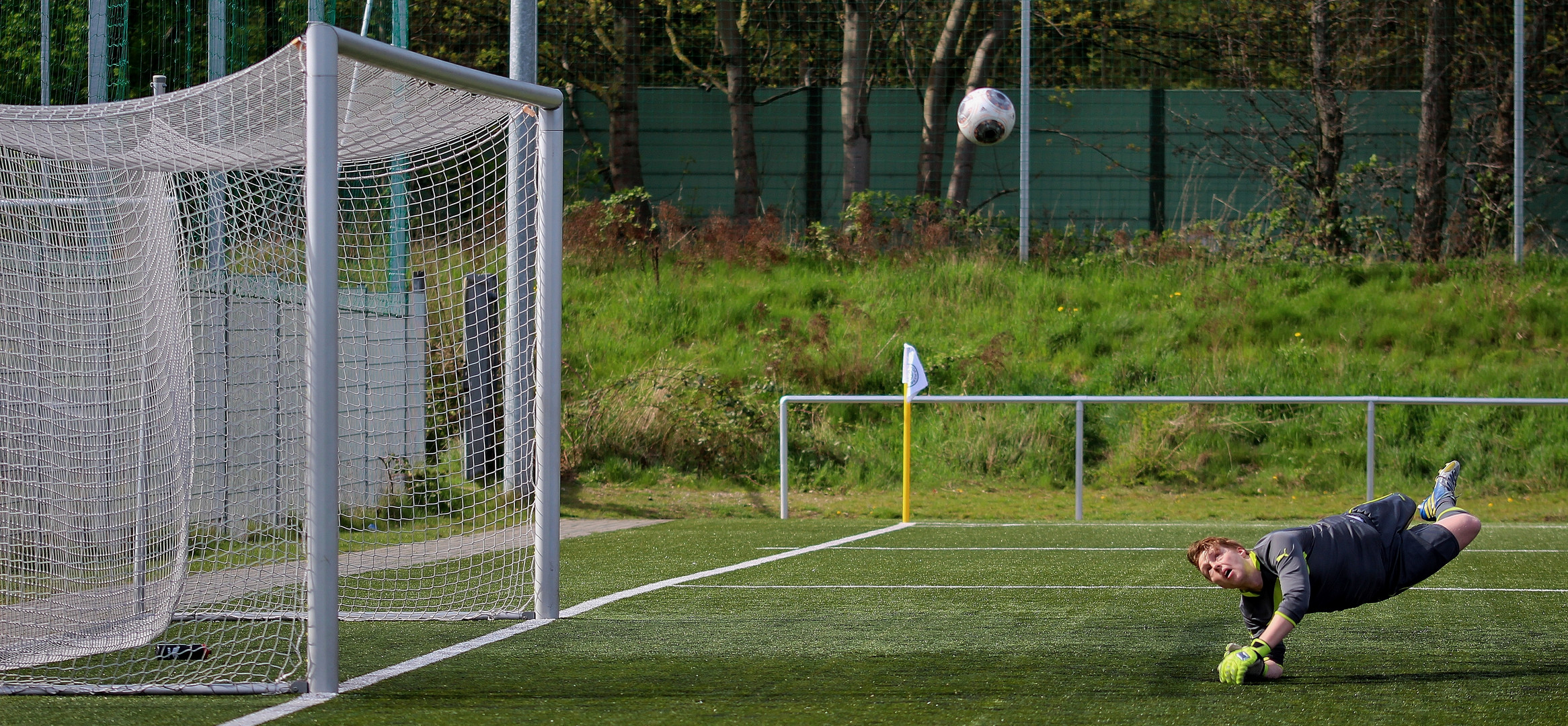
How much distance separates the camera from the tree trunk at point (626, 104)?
16.5 m

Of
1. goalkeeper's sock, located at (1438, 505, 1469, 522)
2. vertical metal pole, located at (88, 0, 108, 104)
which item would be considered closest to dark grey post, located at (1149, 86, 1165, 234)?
vertical metal pole, located at (88, 0, 108, 104)

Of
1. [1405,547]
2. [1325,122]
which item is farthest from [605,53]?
[1405,547]

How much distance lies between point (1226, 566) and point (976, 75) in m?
12.3

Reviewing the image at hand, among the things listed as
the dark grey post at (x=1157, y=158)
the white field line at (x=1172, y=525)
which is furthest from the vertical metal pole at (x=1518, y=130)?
the white field line at (x=1172, y=525)

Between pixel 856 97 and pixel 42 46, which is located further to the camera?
pixel 856 97

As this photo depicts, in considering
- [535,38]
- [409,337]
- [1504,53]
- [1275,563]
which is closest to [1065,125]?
[1504,53]

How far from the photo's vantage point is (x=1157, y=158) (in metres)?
16.9

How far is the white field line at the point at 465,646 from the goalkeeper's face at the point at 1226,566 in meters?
2.70

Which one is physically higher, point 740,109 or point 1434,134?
point 740,109

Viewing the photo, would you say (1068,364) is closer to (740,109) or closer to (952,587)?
(740,109)

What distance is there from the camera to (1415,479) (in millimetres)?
12094

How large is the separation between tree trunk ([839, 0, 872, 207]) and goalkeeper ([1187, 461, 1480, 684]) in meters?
12.1

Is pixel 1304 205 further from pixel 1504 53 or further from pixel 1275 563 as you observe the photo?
pixel 1275 563

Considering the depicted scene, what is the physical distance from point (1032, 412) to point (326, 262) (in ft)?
A: 29.9
